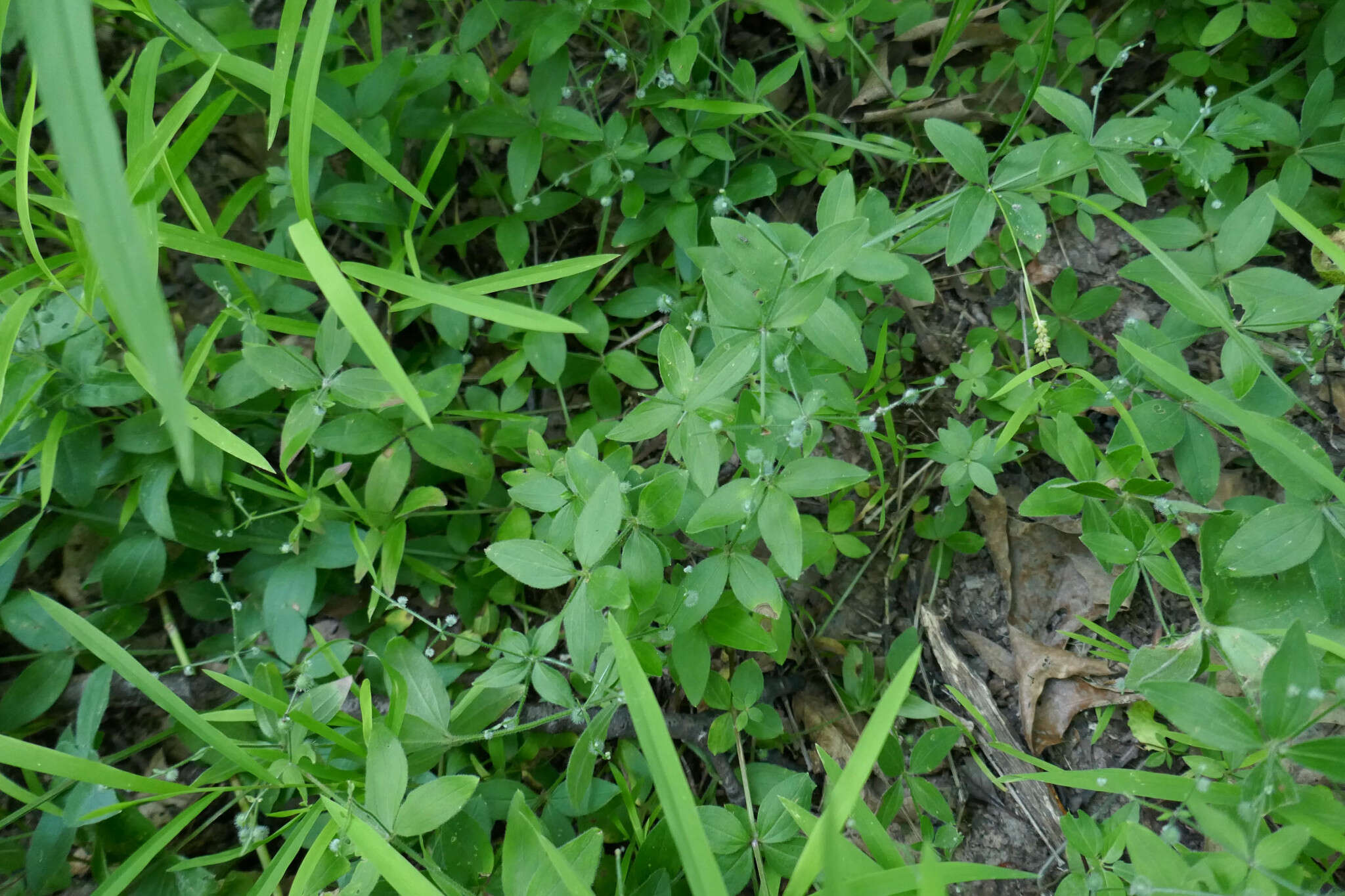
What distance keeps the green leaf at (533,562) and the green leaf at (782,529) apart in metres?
0.35

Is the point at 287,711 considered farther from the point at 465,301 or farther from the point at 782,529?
the point at 782,529

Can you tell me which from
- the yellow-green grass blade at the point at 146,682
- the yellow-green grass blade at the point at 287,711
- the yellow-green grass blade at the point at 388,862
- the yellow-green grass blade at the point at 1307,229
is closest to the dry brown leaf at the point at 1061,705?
the yellow-green grass blade at the point at 1307,229

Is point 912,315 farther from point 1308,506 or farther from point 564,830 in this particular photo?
point 564,830

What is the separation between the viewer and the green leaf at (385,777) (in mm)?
1243

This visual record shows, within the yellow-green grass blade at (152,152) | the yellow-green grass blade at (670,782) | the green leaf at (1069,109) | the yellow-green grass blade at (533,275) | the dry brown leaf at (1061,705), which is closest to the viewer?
the yellow-green grass blade at (670,782)

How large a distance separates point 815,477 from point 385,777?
0.88m

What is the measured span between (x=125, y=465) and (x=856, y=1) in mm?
2167

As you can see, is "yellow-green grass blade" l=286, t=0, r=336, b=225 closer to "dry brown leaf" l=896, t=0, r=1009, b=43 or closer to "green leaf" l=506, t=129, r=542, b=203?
"green leaf" l=506, t=129, r=542, b=203

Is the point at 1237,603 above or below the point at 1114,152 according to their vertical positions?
below

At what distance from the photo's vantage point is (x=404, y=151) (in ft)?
7.26

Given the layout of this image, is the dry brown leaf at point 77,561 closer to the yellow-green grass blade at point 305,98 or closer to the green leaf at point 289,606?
the green leaf at point 289,606

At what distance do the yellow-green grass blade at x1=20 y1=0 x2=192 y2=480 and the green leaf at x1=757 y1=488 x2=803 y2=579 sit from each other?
0.85 m

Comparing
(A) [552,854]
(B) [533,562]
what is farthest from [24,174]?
(A) [552,854]

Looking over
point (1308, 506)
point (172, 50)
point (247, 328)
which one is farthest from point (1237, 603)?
point (172, 50)
